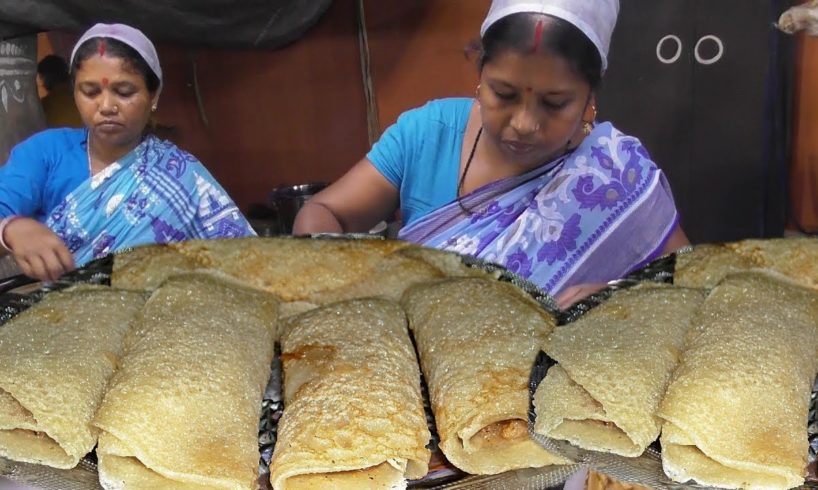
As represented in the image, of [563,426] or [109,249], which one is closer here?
[563,426]

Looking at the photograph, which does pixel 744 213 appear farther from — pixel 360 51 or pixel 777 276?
pixel 360 51

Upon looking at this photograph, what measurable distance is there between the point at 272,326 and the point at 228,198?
0.24 metres

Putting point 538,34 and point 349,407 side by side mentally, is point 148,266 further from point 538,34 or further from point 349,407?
point 538,34

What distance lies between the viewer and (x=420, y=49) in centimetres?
144

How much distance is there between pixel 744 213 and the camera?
1.48 metres

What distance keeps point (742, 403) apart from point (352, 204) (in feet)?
2.41

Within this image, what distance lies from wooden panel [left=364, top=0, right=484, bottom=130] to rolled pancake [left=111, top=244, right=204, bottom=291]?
1.49ft

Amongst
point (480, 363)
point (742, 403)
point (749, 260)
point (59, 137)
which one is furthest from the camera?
point (749, 260)

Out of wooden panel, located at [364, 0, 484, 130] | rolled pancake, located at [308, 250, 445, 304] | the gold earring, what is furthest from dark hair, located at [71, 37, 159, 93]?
the gold earring

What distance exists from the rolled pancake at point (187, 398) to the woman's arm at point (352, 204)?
0.66 ft

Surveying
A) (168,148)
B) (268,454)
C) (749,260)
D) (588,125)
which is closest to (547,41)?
(588,125)

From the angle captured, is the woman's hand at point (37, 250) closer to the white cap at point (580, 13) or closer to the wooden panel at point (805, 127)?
the white cap at point (580, 13)

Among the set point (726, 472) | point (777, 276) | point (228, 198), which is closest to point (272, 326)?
point (228, 198)

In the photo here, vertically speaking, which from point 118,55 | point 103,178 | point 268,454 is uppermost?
point 118,55
